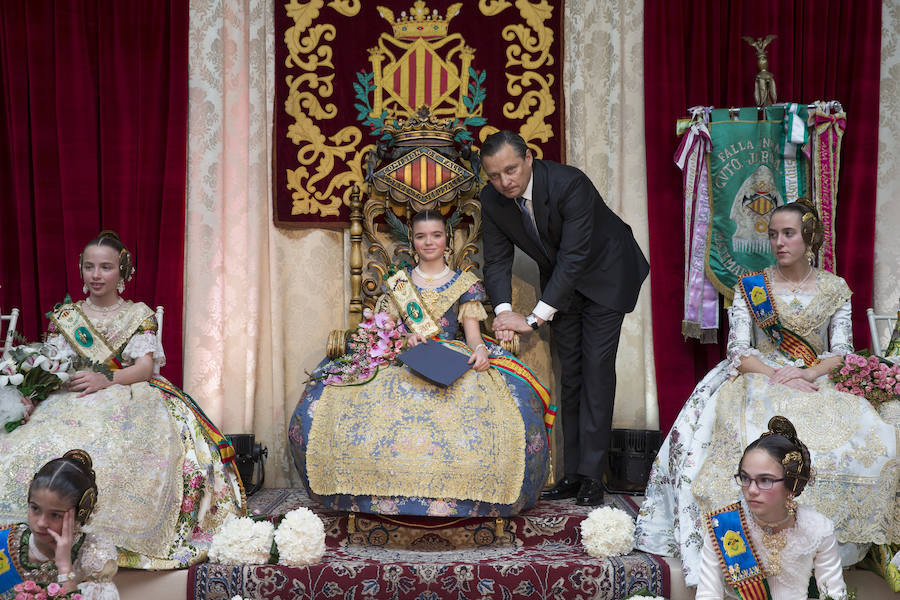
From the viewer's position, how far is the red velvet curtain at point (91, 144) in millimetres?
5074

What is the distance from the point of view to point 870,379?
3.71 meters

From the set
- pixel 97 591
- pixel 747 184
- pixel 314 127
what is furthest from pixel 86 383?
pixel 747 184

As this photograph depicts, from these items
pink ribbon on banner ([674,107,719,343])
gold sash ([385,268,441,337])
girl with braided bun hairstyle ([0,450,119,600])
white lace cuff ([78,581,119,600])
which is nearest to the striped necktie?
gold sash ([385,268,441,337])

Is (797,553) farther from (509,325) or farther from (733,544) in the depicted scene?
(509,325)

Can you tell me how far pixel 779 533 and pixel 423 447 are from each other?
1.40 meters

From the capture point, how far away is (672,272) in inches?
202

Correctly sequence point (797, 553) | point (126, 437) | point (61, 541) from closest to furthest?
point (61, 541) < point (797, 553) < point (126, 437)

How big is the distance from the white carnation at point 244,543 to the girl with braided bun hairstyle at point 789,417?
1520 millimetres

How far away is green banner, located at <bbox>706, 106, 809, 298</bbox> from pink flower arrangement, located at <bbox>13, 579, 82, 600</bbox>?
11.3 feet

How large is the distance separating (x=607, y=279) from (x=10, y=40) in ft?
11.6

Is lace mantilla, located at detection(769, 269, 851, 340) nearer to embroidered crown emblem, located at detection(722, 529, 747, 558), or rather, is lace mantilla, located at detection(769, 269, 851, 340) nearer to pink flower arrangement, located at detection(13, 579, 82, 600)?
embroidered crown emblem, located at detection(722, 529, 747, 558)

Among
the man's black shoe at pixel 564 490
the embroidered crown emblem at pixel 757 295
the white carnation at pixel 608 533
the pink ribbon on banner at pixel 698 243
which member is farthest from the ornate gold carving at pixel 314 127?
the white carnation at pixel 608 533

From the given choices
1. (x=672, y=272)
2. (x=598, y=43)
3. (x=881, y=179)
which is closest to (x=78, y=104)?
(x=598, y=43)

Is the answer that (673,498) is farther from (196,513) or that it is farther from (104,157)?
(104,157)
